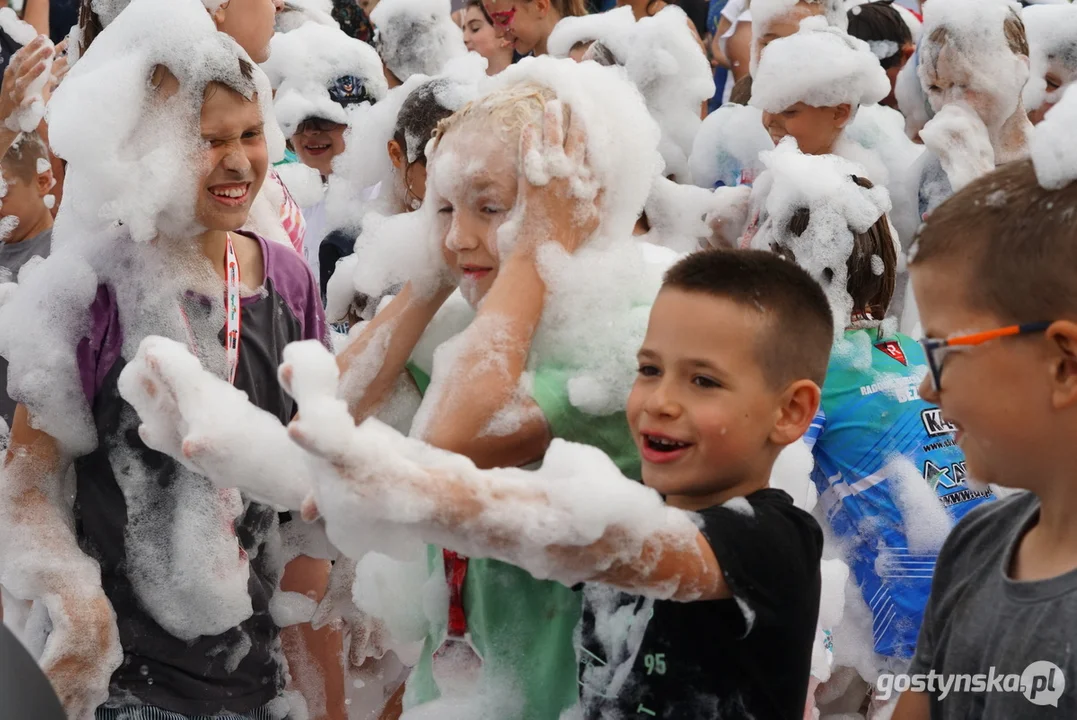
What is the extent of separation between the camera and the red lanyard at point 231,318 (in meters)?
2.54

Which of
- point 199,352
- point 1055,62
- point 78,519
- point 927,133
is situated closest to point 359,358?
point 199,352

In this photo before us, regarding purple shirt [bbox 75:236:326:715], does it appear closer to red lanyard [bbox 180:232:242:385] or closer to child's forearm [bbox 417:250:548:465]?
red lanyard [bbox 180:232:242:385]

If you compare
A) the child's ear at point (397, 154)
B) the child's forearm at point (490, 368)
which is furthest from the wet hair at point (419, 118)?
the child's forearm at point (490, 368)

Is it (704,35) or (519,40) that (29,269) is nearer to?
(519,40)

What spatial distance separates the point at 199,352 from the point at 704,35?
227 inches

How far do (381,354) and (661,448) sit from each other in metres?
0.66

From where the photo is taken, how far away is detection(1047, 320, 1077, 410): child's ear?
1456 mm

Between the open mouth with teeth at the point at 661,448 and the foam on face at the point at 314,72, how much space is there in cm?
375

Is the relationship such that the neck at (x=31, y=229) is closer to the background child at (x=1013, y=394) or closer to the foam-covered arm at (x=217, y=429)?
the foam-covered arm at (x=217, y=429)

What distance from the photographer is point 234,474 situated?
5.80ft

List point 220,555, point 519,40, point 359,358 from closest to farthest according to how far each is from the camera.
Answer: point 359,358 < point 220,555 < point 519,40

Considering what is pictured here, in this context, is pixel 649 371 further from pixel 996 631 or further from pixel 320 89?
pixel 320 89

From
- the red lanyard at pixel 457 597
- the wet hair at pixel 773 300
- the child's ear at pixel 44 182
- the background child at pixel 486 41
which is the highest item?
the wet hair at pixel 773 300

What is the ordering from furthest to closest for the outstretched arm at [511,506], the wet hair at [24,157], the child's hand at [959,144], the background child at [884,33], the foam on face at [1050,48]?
the background child at [884,33], the foam on face at [1050,48], the wet hair at [24,157], the child's hand at [959,144], the outstretched arm at [511,506]
